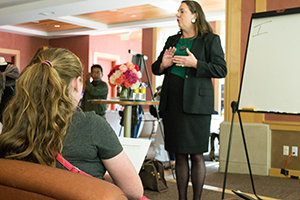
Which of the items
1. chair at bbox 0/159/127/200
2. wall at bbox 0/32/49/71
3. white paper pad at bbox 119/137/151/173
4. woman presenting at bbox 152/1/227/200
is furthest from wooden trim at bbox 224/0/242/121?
wall at bbox 0/32/49/71

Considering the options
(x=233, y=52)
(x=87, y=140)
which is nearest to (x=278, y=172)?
(x=233, y=52)

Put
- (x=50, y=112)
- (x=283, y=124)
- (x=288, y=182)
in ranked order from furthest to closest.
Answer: (x=283, y=124)
(x=288, y=182)
(x=50, y=112)

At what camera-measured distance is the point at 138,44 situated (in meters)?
11.2

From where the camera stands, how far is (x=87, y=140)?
923 millimetres

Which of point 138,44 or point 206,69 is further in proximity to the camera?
point 138,44

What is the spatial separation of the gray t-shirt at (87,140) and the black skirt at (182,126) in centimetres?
120

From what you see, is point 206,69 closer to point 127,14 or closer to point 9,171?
point 9,171

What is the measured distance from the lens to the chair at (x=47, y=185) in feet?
2.00

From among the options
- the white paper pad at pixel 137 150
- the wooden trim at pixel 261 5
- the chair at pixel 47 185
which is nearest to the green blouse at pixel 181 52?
the white paper pad at pixel 137 150

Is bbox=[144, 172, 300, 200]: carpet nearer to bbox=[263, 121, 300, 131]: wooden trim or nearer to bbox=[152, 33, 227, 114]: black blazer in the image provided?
bbox=[263, 121, 300, 131]: wooden trim

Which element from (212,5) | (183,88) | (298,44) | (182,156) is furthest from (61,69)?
(212,5)

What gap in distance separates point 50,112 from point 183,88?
4.29 ft

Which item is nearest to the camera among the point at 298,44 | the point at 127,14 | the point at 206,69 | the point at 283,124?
the point at 206,69

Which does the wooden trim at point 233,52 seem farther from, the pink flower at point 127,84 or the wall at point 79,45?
the wall at point 79,45
